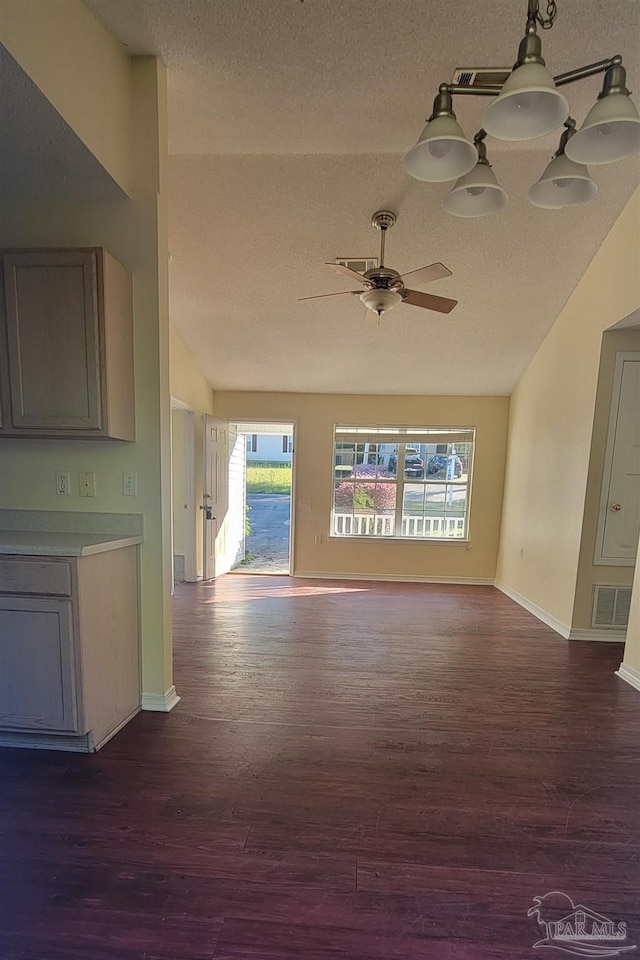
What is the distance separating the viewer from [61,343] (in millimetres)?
2014

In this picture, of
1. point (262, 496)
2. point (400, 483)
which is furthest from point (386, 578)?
point (262, 496)

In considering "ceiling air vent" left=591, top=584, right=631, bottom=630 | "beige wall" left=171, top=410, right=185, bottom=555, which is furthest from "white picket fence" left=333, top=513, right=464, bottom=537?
"ceiling air vent" left=591, top=584, right=631, bottom=630

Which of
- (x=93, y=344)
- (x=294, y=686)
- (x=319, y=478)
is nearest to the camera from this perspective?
(x=93, y=344)

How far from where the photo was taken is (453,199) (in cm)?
185

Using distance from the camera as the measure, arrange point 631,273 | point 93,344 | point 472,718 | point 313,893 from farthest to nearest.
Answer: point 631,273
point 472,718
point 93,344
point 313,893

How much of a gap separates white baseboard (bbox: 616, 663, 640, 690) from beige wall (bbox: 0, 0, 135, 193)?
165 inches

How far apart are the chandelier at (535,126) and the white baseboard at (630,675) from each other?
9.43 feet

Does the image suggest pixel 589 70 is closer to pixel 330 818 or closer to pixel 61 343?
pixel 61 343

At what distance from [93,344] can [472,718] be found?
2774 millimetres

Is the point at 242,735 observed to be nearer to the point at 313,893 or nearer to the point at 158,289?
the point at 313,893

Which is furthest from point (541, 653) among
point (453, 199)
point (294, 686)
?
point (453, 199)

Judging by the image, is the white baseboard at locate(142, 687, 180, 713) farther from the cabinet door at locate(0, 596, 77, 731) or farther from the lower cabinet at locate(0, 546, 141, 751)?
the cabinet door at locate(0, 596, 77, 731)

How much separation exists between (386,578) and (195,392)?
340 centimetres

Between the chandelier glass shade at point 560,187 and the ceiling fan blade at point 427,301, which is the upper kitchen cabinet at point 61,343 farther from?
the chandelier glass shade at point 560,187
